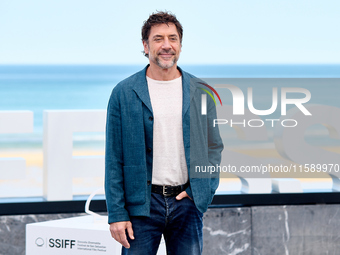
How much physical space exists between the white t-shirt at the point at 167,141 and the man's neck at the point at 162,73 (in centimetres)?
5

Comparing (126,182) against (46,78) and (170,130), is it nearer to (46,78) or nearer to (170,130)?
(170,130)

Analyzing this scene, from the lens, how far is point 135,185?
6.83 feet

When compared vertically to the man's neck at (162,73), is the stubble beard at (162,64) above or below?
above

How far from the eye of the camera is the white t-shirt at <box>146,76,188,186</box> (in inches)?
82.9

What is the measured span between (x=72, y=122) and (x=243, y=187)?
1.34m

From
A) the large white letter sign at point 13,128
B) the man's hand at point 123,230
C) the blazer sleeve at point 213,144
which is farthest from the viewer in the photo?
the large white letter sign at point 13,128

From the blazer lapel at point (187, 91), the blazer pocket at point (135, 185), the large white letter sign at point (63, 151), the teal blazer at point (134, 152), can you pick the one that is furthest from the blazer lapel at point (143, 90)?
the large white letter sign at point (63, 151)

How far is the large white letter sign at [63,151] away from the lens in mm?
3791

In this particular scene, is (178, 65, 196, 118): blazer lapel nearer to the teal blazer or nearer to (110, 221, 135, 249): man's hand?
the teal blazer
